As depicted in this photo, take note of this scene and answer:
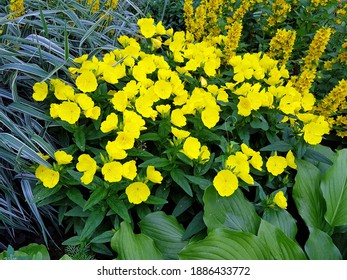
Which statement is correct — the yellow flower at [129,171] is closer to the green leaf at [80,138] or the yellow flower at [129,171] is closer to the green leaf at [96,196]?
the green leaf at [96,196]

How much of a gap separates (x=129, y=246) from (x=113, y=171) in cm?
30

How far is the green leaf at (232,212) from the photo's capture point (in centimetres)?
185

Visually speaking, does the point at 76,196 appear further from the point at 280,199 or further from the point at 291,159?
the point at 291,159

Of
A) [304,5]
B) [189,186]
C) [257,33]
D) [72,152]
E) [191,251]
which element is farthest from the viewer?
[257,33]

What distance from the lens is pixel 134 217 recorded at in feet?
6.64

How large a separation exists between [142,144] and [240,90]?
55 centimetres

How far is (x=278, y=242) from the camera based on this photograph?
1.78 meters

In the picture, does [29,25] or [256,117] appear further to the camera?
[29,25]

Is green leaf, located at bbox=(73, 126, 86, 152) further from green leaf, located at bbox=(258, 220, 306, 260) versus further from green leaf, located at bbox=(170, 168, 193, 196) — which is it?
green leaf, located at bbox=(258, 220, 306, 260)

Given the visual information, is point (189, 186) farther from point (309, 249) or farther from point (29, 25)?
point (29, 25)

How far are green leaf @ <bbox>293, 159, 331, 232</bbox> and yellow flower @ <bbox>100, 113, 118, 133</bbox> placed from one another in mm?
849

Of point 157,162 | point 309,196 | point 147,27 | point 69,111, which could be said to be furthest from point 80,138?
point 309,196

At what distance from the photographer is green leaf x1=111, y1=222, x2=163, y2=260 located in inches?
68.2

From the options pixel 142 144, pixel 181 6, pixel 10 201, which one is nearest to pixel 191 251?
pixel 142 144
